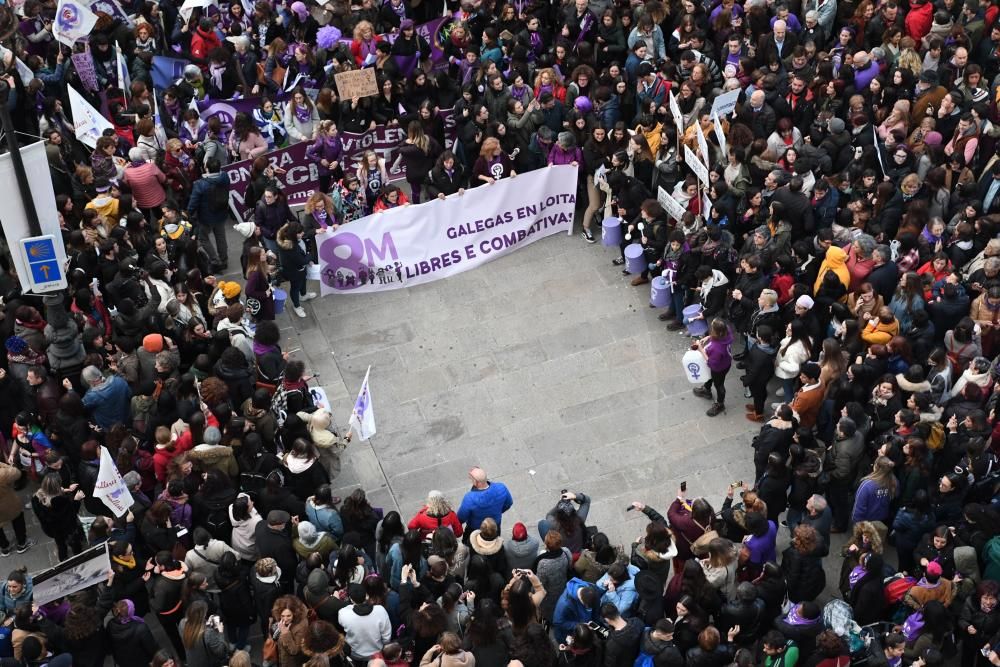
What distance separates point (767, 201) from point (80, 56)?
30.6ft

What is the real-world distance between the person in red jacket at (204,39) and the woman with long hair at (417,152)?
3.73 meters

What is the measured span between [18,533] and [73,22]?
25.1 feet

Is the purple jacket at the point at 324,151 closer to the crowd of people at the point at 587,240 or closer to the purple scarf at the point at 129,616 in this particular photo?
the crowd of people at the point at 587,240

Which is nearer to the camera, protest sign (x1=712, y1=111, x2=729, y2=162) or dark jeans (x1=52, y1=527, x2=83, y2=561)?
dark jeans (x1=52, y1=527, x2=83, y2=561)

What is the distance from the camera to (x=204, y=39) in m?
19.6

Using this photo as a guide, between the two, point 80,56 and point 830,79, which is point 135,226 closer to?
point 80,56

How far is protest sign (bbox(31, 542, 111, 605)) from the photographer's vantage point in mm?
11086

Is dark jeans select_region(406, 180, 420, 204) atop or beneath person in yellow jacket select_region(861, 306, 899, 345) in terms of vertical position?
beneath

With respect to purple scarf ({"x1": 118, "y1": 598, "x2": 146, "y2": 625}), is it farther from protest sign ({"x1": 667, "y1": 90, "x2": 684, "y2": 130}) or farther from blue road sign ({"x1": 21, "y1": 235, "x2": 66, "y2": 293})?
protest sign ({"x1": 667, "y1": 90, "x2": 684, "y2": 130})

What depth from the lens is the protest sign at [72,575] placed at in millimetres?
11086

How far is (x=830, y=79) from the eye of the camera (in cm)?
1744

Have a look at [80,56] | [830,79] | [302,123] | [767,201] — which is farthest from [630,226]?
[80,56]

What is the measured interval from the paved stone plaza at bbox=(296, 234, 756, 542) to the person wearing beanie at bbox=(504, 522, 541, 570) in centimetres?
195

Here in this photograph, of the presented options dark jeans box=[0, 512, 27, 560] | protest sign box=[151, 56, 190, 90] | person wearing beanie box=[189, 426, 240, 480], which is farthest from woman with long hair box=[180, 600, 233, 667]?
protest sign box=[151, 56, 190, 90]
